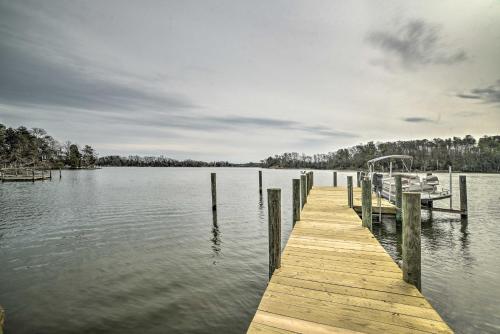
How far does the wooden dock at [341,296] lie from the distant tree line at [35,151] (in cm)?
9896

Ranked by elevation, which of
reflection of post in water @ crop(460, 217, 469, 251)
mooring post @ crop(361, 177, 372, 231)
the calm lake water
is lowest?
reflection of post in water @ crop(460, 217, 469, 251)

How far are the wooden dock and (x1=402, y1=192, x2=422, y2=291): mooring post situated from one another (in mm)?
198

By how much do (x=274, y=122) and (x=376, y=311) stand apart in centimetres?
7049

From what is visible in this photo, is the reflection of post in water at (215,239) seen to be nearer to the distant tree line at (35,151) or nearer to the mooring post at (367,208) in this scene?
the mooring post at (367,208)

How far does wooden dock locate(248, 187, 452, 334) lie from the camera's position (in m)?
2.91

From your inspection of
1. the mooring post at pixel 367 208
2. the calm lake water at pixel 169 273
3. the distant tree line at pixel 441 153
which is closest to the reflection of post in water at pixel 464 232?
the calm lake water at pixel 169 273

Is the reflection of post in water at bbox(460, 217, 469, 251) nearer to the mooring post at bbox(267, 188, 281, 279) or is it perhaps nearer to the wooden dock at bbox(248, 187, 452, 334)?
the wooden dock at bbox(248, 187, 452, 334)

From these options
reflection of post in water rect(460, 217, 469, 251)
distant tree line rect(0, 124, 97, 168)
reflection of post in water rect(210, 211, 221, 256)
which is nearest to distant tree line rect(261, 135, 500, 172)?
reflection of post in water rect(460, 217, 469, 251)

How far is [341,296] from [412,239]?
5.37 ft

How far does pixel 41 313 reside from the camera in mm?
5711

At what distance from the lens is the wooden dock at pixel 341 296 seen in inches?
115

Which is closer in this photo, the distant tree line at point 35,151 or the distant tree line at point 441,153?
the distant tree line at point 35,151

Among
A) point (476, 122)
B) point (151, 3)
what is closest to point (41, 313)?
point (151, 3)

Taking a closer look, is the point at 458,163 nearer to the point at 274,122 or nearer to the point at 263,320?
the point at 274,122
